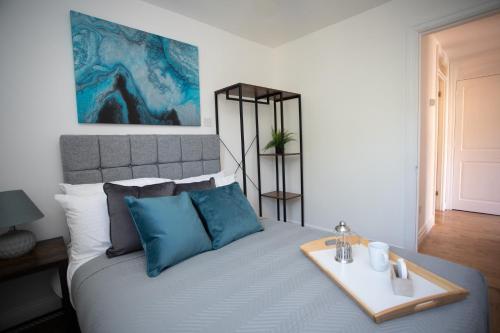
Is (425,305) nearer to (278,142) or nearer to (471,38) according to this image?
(278,142)

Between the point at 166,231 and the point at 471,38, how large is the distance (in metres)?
4.09

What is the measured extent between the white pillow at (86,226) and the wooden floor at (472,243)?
96.6 inches

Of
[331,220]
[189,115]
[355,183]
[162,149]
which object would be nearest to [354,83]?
[355,183]

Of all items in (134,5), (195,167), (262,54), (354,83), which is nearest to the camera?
(134,5)

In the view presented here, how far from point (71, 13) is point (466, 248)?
4.24 metres

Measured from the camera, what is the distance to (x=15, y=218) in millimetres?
1326

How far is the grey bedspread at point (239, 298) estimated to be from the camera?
0.86 m

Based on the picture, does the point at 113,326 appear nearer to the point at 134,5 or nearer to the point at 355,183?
the point at 134,5

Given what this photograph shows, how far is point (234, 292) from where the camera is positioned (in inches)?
41.6

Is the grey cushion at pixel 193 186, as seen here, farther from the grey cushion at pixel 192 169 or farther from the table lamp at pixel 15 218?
the table lamp at pixel 15 218

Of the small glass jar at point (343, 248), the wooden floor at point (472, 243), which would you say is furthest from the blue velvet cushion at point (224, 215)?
the wooden floor at point (472, 243)

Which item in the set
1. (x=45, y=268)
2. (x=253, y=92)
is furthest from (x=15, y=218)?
(x=253, y=92)

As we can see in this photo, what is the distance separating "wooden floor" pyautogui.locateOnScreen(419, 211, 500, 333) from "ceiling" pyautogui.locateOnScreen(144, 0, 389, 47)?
2.62 meters

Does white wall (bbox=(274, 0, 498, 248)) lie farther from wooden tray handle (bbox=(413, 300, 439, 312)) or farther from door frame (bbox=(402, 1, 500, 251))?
wooden tray handle (bbox=(413, 300, 439, 312))
